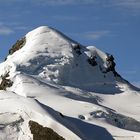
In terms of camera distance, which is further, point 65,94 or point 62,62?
point 62,62

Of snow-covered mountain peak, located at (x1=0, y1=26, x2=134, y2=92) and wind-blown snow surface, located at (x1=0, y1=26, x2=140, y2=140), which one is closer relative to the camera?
wind-blown snow surface, located at (x1=0, y1=26, x2=140, y2=140)

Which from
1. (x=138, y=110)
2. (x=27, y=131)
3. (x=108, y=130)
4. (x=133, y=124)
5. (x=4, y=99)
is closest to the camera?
(x=27, y=131)

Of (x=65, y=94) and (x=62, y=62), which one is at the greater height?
(x=62, y=62)

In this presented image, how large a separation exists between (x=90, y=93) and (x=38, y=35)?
535 inches

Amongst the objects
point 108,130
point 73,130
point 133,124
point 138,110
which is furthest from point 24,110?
point 138,110

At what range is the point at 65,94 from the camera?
56406mm

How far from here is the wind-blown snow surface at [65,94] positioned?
33.1m

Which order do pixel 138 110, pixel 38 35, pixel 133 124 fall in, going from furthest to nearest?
pixel 38 35 < pixel 138 110 < pixel 133 124

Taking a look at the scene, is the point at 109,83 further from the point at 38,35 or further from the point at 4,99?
the point at 4,99

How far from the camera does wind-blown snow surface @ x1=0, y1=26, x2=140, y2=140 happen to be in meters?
33.1

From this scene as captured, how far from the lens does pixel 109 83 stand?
68.3 metres

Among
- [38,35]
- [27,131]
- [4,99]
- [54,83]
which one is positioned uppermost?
[38,35]

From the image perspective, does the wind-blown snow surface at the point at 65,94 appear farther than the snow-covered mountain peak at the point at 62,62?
No

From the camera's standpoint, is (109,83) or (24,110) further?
(109,83)
